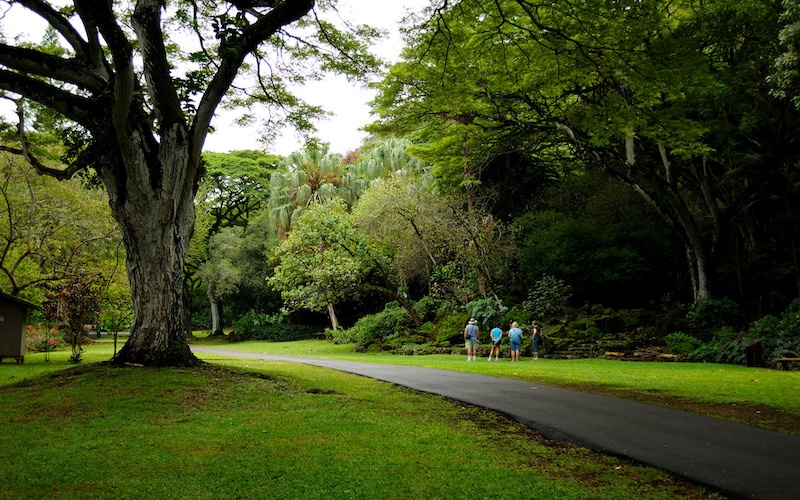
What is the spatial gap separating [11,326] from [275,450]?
19776 millimetres

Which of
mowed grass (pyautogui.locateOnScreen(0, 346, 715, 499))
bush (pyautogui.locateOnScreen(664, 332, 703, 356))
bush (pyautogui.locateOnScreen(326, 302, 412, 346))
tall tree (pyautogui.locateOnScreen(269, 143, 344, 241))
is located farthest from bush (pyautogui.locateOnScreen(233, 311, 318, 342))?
mowed grass (pyautogui.locateOnScreen(0, 346, 715, 499))

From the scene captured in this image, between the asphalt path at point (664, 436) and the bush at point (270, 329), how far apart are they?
3071cm

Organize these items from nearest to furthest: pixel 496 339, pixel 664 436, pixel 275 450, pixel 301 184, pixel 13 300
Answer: pixel 275 450, pixel 664 436, pixel 496 339, pixel 13 300, pixel 301 184

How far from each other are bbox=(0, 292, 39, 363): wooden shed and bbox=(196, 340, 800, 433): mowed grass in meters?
14.8

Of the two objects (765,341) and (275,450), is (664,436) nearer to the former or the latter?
(275,450)

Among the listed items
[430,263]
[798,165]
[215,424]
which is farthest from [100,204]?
[798,165]

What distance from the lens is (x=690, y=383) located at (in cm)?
1179

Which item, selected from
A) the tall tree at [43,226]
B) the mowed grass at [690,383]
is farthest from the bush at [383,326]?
the tall tree at [43,226]

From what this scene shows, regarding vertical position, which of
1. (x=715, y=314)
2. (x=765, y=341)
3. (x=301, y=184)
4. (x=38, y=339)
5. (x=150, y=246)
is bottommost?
(x=38, y=339)

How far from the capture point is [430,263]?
96.0 feet

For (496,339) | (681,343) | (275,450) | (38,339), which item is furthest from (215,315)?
(275,450)

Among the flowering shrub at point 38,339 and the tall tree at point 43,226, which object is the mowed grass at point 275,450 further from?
the flowering shrub at point 38,339

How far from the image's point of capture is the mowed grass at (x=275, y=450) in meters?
4.96

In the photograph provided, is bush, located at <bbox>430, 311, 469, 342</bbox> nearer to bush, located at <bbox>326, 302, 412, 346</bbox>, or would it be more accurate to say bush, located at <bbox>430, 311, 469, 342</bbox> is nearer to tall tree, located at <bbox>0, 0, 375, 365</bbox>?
bush, located at <bbox>326, 302, 412, 346</bbox>
